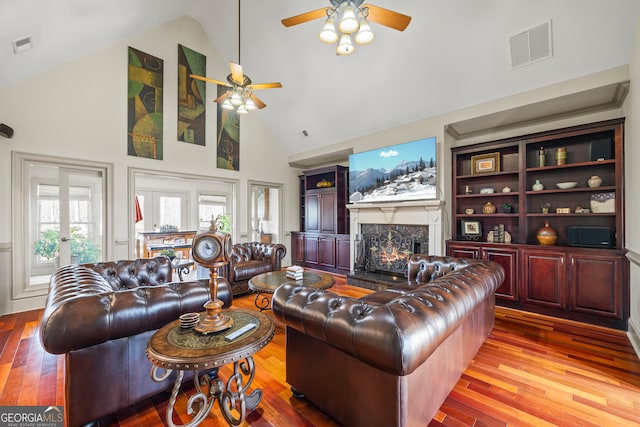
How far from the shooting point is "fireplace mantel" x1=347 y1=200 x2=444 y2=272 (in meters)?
4.32

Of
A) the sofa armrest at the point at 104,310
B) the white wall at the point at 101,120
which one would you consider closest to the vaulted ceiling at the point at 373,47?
the white wall at the point at 101,120

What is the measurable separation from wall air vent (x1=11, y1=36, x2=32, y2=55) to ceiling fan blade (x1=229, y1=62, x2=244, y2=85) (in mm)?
2193

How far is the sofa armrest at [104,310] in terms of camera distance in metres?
1.41

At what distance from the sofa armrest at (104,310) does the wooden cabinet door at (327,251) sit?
172 inches

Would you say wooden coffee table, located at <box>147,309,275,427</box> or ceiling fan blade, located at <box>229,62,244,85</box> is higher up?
ceiling fan blade, located at <box>229,62,244,85</box>

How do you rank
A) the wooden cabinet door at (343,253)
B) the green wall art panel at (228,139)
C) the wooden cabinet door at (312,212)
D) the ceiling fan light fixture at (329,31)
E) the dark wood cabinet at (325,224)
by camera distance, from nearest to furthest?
1. the ceiling fan light fixture at (329,31)
2. the green wall art panel at (228,139)
3. the wooden cabinet door at (343,253)
4. the dark wood cabinet at (325,224)
5. the wooden cabinet door at (312,212)

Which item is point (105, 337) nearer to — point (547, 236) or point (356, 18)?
point (356, 18)

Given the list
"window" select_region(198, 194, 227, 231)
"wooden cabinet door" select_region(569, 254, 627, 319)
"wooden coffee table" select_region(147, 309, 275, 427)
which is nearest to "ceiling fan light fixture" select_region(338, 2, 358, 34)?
"wooden coffee table" select_region(147, 309, 275, 427)

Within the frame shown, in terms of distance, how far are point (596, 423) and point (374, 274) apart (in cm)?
346

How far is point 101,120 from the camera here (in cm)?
427

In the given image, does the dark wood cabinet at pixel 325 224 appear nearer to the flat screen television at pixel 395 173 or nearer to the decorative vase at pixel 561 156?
the flat screen television at pixel 395 173

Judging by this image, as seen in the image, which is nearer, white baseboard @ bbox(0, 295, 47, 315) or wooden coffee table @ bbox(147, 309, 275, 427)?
wooden coffee table @ bbox(147, 309, 275, 427)

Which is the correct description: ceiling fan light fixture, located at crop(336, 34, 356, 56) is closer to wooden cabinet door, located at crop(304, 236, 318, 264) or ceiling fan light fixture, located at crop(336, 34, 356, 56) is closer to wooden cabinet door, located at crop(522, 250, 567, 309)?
wooden cabinet door, located at crop(522, 250, 567, 309)

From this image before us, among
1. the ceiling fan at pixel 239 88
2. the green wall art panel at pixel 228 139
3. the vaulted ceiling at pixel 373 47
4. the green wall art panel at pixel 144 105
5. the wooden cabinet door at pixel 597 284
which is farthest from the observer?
the green wall art panel at pixel 228 139
